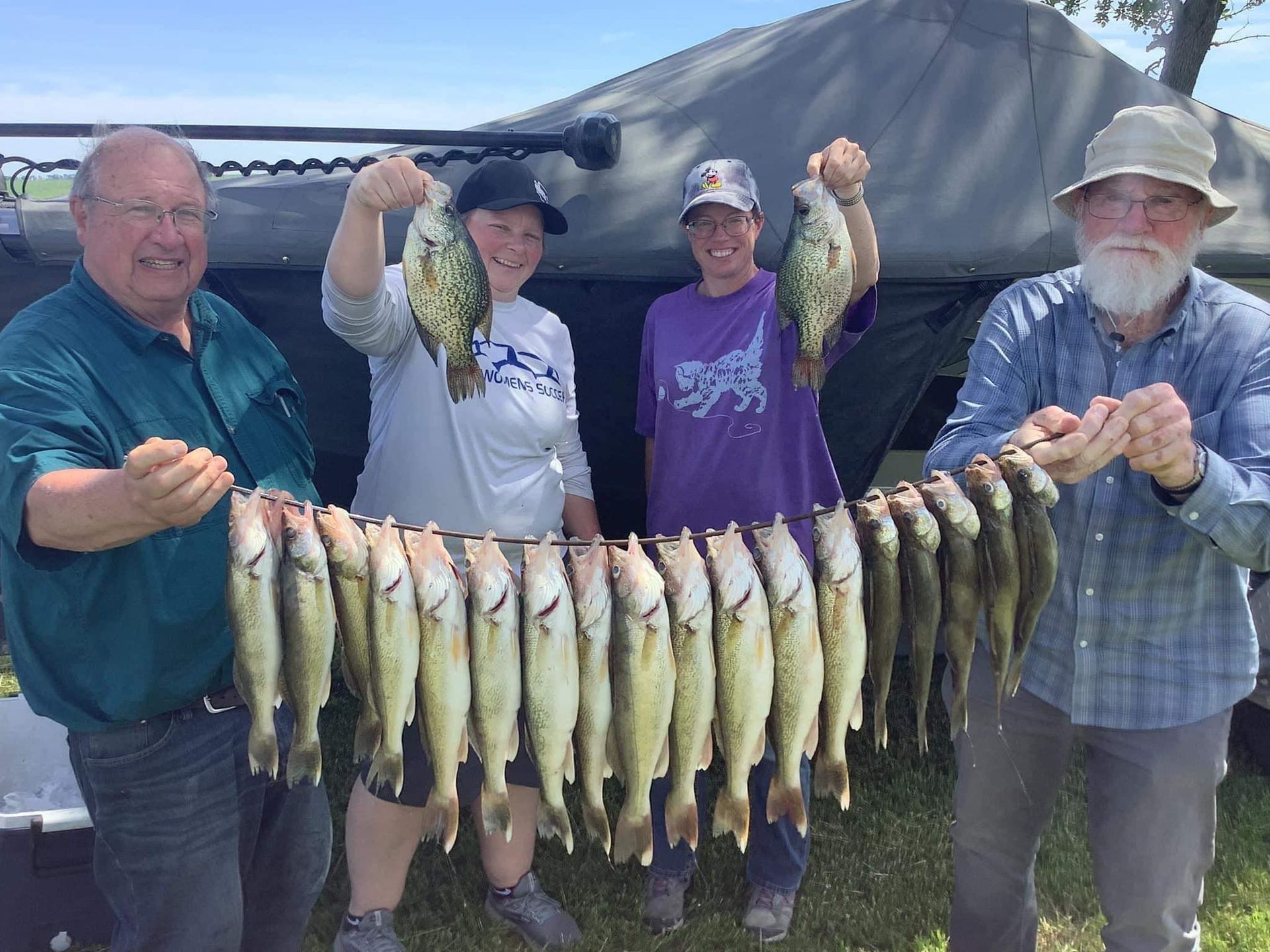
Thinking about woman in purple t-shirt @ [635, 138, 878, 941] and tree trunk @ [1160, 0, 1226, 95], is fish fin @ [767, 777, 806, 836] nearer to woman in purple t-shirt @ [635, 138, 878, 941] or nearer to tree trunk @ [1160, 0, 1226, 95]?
woman in purple t-shirt @ [635, 138, 878, 941]

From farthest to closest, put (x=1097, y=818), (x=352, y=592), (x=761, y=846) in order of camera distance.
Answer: (x=761, y=846), (x=1097, y=818), (x=352, y=592)

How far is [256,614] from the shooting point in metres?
2.24

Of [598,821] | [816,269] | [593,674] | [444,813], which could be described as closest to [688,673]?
[593,674]

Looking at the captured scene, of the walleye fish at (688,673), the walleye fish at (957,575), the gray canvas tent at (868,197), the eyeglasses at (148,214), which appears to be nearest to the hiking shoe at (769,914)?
the walleye fish at (688,673)

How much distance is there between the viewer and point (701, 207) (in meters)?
3.25

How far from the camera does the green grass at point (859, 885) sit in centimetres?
366

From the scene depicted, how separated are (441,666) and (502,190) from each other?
164 cm

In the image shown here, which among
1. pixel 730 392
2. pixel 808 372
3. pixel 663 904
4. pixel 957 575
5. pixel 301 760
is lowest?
pixel 663 904

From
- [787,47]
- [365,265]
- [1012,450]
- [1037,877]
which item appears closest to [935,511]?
[1012,450]

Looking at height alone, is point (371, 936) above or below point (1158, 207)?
below

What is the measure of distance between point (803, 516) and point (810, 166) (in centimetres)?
109

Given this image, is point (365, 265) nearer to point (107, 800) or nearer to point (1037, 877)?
point (107, 800)

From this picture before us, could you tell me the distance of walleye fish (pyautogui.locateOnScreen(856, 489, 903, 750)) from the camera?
8.04 ft

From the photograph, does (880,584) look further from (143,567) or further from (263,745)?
(143,567)
